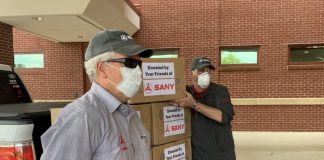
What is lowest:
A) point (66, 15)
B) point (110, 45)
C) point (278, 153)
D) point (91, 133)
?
point (278, 153)

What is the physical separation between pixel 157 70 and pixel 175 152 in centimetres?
73

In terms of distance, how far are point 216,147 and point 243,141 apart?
6.81m

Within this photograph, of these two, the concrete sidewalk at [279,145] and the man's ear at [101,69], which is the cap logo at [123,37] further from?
the concrete sidewalk at [279,145]

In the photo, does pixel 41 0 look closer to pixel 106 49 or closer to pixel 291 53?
pixel 106 49

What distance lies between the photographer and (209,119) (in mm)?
3334

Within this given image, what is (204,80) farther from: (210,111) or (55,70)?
(55,70)

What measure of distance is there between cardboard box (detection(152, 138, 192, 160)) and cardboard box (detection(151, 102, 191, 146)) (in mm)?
41

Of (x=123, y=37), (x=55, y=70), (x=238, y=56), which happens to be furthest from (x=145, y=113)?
(x=55, y=70)

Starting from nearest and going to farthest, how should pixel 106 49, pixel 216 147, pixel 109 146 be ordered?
pixel 109 146
pixel 106 49
pixel 216 147

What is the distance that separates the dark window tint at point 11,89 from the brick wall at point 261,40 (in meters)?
7.45

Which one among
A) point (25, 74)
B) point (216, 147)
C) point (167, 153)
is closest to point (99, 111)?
point (167, 153)

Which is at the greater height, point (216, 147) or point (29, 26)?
point (29, 26)

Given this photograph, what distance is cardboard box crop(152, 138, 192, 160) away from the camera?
9.18 feet

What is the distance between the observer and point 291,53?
10500 mm
